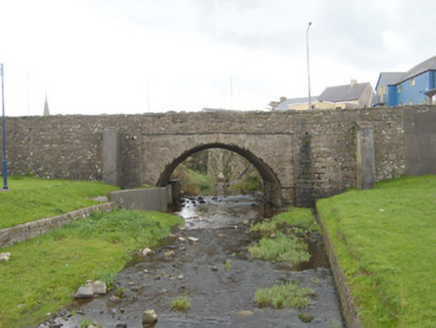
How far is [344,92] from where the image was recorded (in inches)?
2013

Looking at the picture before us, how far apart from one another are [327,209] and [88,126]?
12.1 m

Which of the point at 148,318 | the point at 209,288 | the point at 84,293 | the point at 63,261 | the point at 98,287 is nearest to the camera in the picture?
the point at 148,318

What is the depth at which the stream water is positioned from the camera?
707 cm

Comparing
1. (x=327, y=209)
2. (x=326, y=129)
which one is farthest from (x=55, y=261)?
(x=326, y=129)

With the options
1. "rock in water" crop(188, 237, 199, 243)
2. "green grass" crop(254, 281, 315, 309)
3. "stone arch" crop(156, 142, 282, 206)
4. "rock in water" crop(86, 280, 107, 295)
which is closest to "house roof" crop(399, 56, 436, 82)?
"stone arch" crop(156, 142, 282, 206)

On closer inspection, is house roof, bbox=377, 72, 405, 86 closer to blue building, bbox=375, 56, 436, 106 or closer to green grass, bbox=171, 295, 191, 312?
blue building, bbox=375, 56, 436, 106

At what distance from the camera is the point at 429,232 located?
28.2 ft

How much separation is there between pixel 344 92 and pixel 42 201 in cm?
4580

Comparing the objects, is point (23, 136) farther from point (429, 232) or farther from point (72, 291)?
point (429, 232)

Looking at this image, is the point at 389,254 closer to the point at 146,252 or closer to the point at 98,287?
the point at 98,287

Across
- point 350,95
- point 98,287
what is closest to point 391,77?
point 350,95

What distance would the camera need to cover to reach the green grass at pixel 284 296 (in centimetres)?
767

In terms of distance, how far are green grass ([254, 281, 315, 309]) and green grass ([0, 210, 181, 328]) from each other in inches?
137

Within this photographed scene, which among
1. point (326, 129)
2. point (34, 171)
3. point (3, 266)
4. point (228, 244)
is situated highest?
point (326, 129)
